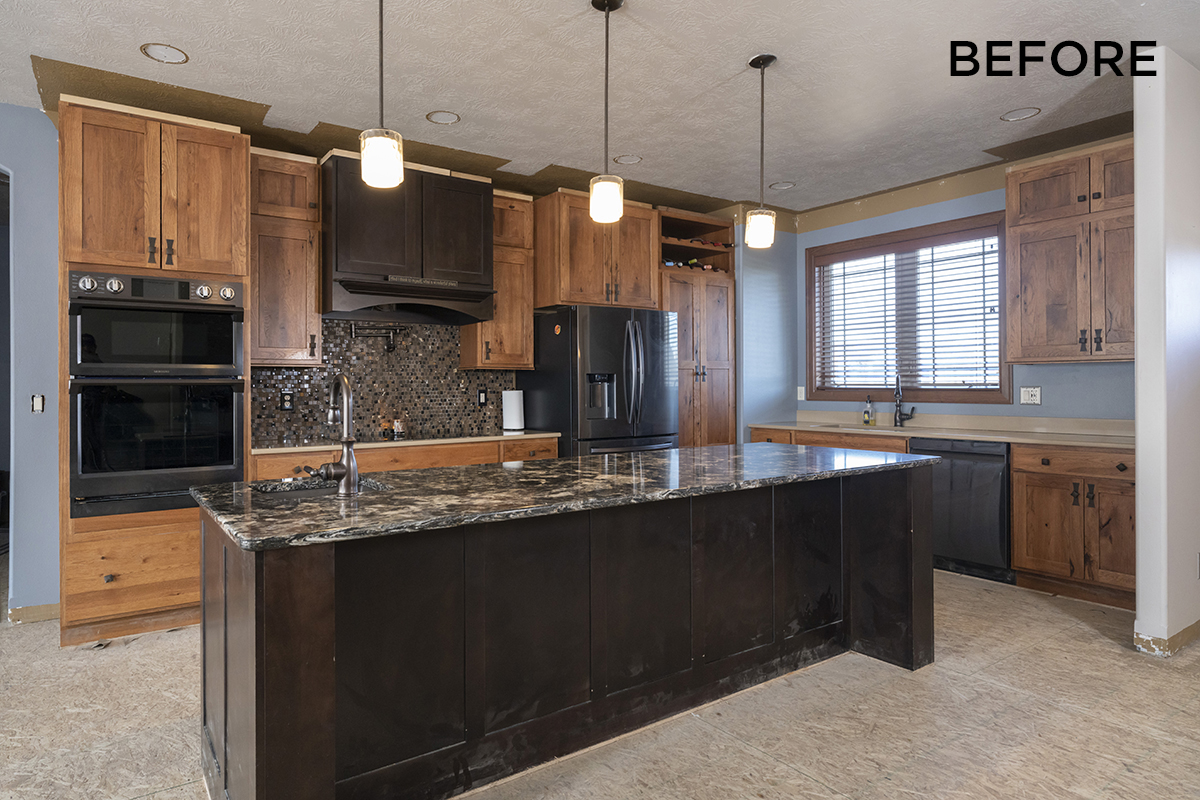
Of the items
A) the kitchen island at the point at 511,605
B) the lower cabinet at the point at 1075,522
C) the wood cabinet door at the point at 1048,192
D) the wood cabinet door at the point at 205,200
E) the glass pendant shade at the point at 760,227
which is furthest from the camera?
the wood cabinet door at the point at 1048,192

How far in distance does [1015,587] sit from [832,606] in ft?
5.84

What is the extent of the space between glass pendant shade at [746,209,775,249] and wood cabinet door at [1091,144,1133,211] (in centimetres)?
222

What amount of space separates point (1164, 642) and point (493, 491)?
3016mm

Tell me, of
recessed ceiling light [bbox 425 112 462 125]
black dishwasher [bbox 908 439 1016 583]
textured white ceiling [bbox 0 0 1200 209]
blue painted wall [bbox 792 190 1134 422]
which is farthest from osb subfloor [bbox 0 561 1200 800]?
recessed ceiling light [bbox 425 112 462 125]

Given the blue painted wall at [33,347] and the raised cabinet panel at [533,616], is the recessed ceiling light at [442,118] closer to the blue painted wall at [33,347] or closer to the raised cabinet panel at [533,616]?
the blue painted wall at [33,347]

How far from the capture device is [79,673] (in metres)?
2.95

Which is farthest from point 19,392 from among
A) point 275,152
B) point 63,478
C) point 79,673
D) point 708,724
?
point 708,724

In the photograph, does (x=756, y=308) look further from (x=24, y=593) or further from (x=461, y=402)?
(x=24, y=593)

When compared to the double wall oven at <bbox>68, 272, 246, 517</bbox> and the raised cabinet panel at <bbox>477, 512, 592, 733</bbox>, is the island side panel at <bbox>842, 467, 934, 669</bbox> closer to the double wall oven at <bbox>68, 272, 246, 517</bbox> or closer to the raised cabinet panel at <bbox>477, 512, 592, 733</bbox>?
the raised cabinet panel at <bbox>477, 512, 592, 733</bbox>

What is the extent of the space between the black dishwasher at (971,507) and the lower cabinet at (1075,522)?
0.24 feet

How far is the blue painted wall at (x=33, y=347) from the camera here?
3580mm

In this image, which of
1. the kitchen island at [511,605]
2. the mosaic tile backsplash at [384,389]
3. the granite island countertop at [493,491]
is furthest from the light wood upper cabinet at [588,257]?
the kitchen island at [511,605]

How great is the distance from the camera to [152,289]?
3.45 metres

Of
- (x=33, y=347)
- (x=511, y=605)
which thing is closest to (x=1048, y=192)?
(x=511, y=605)
